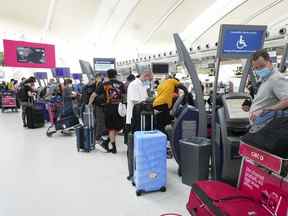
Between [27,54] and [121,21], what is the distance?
7486 mm

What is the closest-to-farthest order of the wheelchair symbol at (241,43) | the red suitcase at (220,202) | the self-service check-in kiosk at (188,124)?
the red suitcase at (220,202) → the wheelchair symbol at (241,43) → the self-service check-in kiosk at (188,124)

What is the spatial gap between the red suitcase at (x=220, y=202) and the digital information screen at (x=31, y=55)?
44.0 feet

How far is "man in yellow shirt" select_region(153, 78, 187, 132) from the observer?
443cm

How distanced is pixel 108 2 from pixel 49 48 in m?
4.99

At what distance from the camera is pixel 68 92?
625 cm

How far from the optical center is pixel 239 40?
2.97 metres

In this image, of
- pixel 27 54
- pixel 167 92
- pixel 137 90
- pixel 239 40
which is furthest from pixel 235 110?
pixel 27 54

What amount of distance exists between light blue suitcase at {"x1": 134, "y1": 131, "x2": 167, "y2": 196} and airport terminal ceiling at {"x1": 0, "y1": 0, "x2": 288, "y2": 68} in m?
11.8

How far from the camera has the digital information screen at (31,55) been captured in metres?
13.3

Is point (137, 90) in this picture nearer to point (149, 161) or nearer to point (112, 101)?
point (112, 101)

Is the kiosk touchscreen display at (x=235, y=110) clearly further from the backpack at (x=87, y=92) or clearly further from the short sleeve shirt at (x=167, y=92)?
the backpack at (x=87, y=92)

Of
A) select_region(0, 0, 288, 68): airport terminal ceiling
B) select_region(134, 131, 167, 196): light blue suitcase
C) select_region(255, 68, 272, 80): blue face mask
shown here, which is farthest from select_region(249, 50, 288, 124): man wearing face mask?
select_region(0, 0, 288, 68): airport terminal ceiling

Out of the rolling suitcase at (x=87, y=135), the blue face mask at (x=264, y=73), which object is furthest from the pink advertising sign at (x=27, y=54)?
the blue face mask at (x=264, y=73)

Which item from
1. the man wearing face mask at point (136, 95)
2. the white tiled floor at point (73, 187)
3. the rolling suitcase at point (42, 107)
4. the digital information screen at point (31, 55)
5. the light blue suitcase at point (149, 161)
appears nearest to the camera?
the white tiled floor at point (73, 187)
